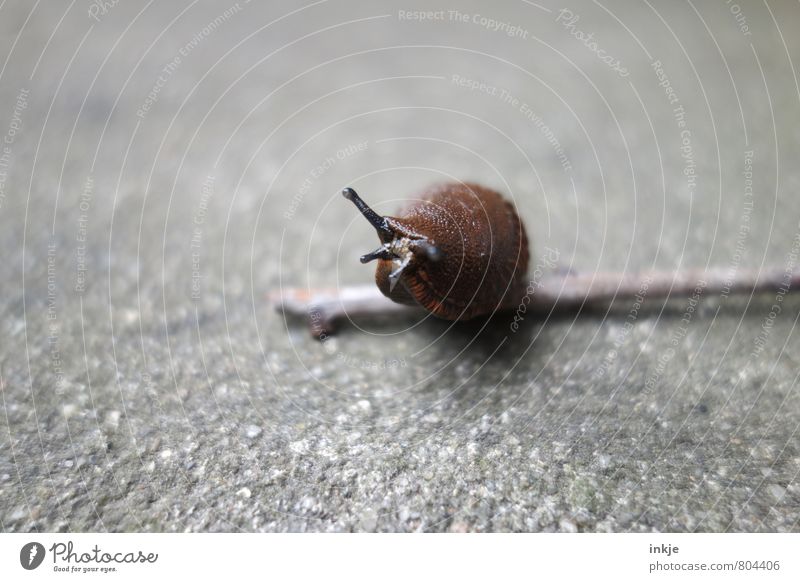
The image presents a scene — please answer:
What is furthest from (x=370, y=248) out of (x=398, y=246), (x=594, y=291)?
(x=398, y=246)

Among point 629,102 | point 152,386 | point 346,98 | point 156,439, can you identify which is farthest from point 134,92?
point 629,102

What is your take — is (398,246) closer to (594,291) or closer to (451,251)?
(451,251)

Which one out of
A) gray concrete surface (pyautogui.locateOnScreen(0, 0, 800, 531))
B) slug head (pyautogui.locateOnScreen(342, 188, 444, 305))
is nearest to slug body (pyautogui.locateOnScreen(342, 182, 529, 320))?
slug head (pyautogui.locateOnScreen(342, 188, 444, 305))

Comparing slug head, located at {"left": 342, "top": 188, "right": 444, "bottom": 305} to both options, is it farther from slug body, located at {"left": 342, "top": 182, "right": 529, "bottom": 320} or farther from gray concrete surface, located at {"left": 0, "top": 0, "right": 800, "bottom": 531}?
gray concrete surface, located at {"left": 0, "top": 0, "right": 800, "bottom": 531}

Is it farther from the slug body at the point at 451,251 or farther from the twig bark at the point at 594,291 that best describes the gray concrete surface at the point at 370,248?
the slug body at the point at 451,251

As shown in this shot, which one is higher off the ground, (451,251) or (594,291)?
(451,251)

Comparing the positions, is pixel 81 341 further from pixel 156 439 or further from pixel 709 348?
pixel 709 348
